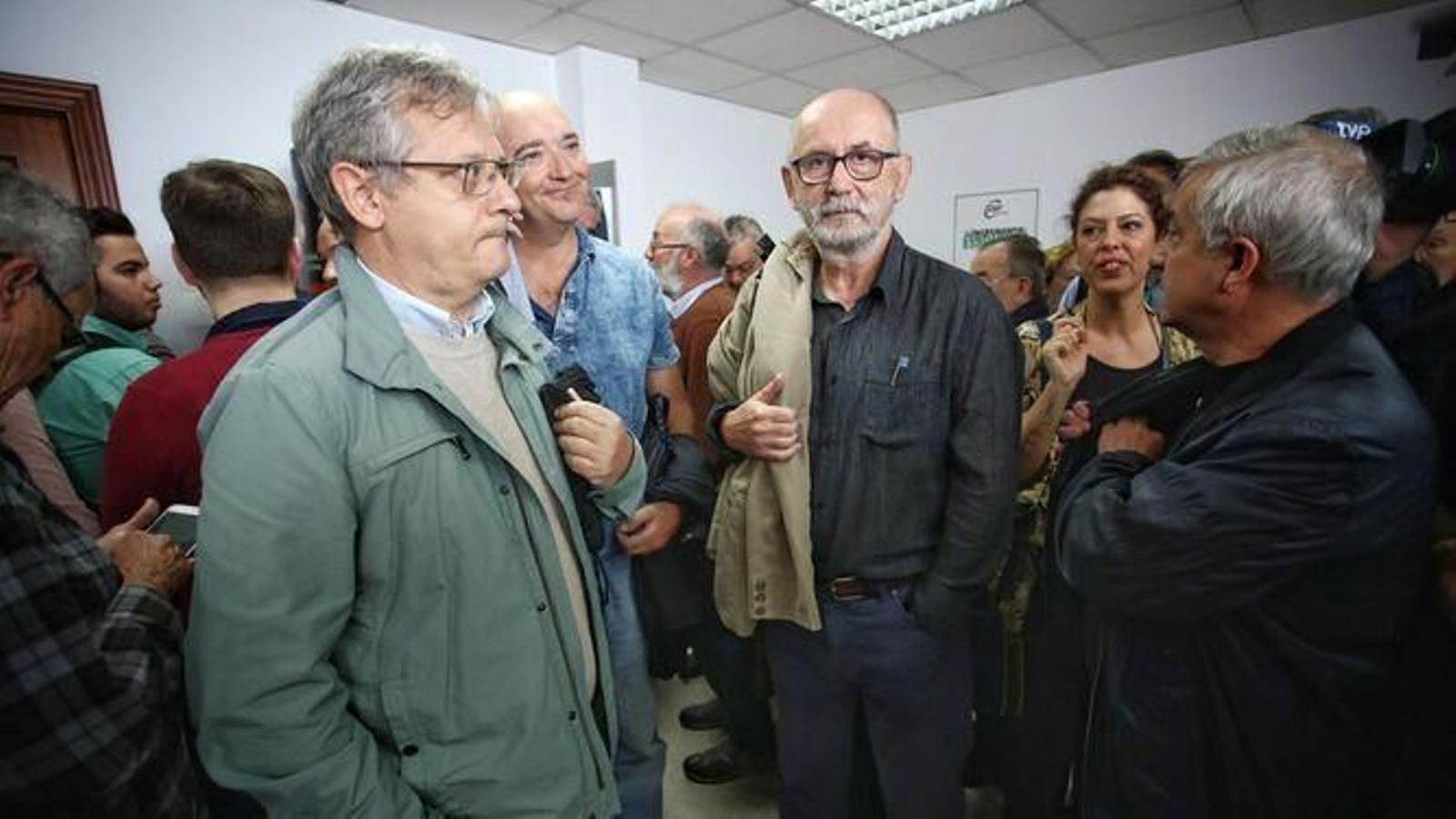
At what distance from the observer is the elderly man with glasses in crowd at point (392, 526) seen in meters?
0.76

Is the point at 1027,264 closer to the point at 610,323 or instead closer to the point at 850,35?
the point at 610,323

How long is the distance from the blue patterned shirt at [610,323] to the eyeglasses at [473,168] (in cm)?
47

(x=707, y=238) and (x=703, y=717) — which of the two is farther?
(x=707, y=238)

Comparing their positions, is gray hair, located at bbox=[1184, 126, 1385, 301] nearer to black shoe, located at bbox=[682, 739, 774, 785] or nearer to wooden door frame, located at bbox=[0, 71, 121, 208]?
black shoe, located at bbox=[682, 739, 774, 785]

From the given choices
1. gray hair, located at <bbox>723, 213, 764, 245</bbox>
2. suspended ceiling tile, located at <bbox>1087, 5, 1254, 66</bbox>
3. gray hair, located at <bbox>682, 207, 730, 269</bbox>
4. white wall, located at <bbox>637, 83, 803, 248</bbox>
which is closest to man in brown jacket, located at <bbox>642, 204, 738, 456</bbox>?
gray hair, located at <bbox>682, 207, 730, 269</bbox>

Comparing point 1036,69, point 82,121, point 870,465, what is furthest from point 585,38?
point 870,465

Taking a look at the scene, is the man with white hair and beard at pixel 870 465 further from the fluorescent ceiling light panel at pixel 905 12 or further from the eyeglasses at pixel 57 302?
the fluorescent ceiling light panel at pixel 905 12

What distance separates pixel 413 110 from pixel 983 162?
19.3 feet

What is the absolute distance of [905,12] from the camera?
398 cm

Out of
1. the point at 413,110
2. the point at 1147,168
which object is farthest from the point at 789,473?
the point at 1147,168

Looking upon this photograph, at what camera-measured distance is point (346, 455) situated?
2.67 ft

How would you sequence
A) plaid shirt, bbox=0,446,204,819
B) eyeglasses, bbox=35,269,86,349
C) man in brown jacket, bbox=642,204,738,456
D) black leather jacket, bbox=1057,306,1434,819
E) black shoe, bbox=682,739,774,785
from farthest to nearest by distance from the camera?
man in brown jacket, bbox=642,204,738,456, black shoe, bbox=682,739,774,785, eyeglasses, bbox=35,269,86,349, black leather jacket, bbox=1057,306,1434,819, plaid shirt, bbox=0,446,204,819

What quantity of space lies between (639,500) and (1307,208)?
1.14 meters

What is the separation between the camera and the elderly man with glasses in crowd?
76cm
